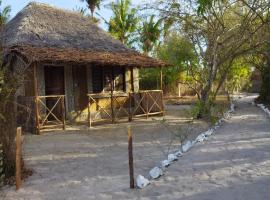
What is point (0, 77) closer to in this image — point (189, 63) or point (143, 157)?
point (143, 157)

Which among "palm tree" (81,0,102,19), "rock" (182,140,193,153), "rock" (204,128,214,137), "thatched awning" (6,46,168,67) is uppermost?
"palm tree" (81,0,102,19)

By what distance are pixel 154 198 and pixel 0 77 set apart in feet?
10.3

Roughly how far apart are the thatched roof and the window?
0.93 metres

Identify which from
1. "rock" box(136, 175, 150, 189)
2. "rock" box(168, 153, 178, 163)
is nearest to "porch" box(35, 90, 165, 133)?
"rock" box(168, 153, 178, 163)

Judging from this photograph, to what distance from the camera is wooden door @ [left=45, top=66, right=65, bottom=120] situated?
14859mm

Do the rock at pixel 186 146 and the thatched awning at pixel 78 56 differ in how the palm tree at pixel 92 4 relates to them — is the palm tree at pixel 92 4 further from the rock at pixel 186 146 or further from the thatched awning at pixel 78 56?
the rock at pixel 186 146

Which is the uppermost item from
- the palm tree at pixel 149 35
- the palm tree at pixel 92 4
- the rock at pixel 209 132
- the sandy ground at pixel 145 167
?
the palm tree at pixel 92 4

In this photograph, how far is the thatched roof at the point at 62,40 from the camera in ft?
42.5

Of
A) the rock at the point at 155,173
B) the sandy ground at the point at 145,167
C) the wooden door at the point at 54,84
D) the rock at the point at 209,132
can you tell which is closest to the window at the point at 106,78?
the wooden door at the point at 54,84

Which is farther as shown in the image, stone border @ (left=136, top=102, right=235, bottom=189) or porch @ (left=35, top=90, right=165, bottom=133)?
porch @ (left=35, top=90, right=165, bottom=133)

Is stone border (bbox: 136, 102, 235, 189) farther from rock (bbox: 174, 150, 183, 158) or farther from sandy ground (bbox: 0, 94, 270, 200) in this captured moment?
sandy ground (bbox: 0, 94, 270, 200)

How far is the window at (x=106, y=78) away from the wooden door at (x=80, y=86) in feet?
1.68

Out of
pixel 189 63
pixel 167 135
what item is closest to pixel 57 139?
pixel 167 135

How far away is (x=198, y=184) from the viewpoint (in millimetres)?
6039
